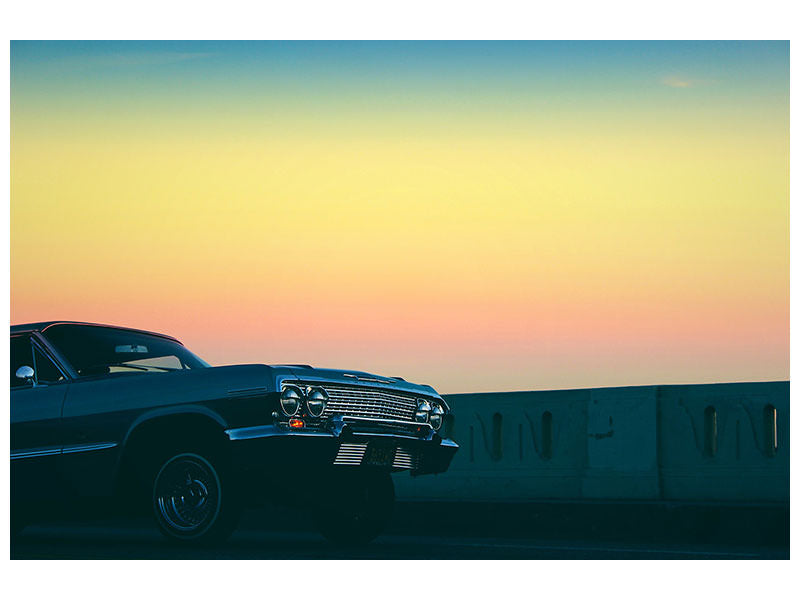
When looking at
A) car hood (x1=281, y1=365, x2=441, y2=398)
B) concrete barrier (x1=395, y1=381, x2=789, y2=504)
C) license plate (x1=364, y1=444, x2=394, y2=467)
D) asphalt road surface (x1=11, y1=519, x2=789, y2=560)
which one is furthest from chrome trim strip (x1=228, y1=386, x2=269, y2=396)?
concrete barrier (x1=395, y1=381, x2=789, y2=504)

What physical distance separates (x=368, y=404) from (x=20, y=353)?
2.68m

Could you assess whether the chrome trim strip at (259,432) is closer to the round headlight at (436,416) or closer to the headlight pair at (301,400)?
the headlight pair at (301,400)

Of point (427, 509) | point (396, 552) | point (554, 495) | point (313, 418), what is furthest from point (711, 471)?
point (313, 418)

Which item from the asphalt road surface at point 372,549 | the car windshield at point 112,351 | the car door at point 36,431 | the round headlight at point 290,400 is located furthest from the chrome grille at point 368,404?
the car door at point 36,431

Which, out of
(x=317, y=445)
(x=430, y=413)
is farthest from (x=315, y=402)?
(x=430, y=413)

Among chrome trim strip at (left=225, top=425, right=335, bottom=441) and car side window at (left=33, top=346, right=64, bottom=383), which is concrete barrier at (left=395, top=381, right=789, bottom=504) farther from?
car side window at (left=33, top=346, right=64, bottom=383)

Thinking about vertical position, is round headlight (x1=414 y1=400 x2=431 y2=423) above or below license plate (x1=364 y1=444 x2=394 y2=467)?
above

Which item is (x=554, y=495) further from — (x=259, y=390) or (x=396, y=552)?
(x=259, y=390)

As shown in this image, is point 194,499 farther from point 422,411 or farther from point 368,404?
point 422,411

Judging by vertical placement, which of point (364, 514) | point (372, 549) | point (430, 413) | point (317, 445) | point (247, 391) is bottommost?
point (372, 549)

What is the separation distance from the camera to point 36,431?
30.8 ft

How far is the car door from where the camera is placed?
30.4 feet

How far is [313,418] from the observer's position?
8.52 meters

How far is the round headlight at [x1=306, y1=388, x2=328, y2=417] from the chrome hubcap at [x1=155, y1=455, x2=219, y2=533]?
741mm
